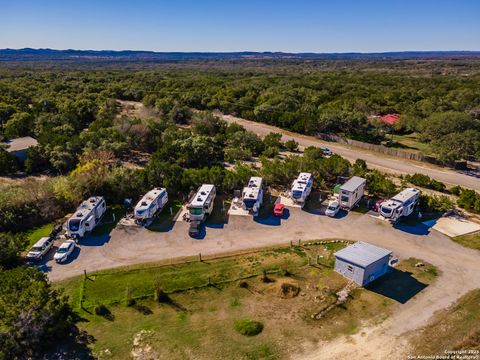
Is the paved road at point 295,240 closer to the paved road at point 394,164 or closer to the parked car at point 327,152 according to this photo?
the paved road at point 394,164

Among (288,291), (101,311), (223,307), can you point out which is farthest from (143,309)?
(288,291)

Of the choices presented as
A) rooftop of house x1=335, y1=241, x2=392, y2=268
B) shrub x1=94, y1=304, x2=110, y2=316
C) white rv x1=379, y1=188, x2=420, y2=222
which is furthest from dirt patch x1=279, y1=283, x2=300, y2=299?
white rv x1=379, y1=188, x2=420, y2=222

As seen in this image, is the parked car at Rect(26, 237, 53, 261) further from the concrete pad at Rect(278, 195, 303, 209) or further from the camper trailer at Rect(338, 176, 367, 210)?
the camper trailer at Rect(338, 176, 367, 210)

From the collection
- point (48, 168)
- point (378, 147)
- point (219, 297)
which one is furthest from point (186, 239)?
point (378, 147)

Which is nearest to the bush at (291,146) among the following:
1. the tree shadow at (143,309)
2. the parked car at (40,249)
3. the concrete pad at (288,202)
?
the concrete pad at (288,202)

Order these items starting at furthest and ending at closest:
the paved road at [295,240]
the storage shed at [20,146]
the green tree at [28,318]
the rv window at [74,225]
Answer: the storage shed at [20,146]
the rv window at [74,225]
the paved road at [295,240]
the green tree at [28,318]

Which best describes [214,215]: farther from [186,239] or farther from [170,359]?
[170,359]
